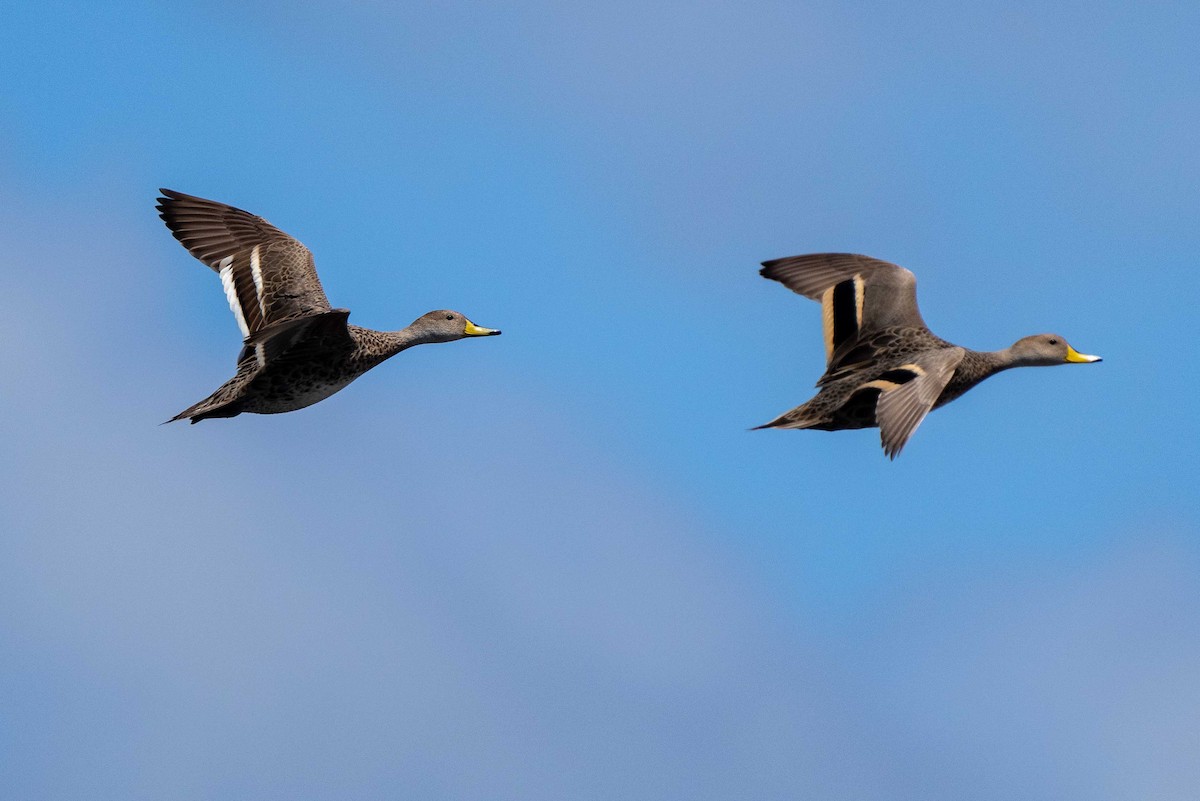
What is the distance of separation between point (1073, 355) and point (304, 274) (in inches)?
316

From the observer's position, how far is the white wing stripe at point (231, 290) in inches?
663

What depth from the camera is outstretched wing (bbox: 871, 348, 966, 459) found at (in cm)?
1377

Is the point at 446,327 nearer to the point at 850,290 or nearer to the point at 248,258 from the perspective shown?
the point at 248,258

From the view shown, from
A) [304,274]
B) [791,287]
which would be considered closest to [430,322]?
[304,274]

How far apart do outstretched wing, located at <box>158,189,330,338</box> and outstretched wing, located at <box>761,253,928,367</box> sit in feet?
15.9

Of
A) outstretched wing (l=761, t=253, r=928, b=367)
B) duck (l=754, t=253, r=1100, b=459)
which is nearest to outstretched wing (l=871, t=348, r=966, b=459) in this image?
duck (l=754, t=253, r=1100, b=459)

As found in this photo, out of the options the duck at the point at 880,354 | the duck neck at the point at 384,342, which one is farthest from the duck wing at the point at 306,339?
the duck at the point at 880,354

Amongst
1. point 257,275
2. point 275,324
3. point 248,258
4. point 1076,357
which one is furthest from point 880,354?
point 248,258

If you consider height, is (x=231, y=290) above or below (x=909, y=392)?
above

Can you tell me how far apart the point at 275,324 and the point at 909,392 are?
5.55m

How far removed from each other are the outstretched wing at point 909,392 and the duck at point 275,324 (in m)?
4.72

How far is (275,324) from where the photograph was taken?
1447 centimetres

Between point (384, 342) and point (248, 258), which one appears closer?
point (384, 342)

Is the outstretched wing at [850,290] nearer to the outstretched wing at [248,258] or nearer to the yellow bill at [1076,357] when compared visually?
the yellow bill at [1076,357]
